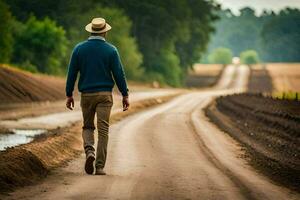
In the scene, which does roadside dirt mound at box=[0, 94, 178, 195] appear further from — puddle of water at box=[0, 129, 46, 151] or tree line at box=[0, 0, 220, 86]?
tree line at box=[0, 0, 220, 86]

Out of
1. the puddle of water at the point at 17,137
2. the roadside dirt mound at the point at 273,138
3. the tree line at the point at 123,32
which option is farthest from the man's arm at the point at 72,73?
the tree line at the point at 123,32

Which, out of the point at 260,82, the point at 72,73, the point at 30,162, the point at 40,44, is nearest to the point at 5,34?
the point at 40,44

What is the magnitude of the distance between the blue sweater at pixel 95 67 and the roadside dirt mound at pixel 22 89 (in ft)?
87.7

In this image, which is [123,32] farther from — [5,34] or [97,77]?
[97,77]

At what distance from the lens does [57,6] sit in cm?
7581

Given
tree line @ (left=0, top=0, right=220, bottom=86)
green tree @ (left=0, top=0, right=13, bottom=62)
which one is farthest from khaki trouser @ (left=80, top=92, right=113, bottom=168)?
tree line @ (left=0, top=0, right=220, bottom=86)

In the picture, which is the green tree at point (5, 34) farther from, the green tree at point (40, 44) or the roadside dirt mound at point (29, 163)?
the roadside dirt mound at point (29, 163)

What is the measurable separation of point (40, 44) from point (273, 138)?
47407 mm

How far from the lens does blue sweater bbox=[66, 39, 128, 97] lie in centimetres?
1059

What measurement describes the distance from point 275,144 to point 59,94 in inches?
1099

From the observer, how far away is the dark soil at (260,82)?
300 ft

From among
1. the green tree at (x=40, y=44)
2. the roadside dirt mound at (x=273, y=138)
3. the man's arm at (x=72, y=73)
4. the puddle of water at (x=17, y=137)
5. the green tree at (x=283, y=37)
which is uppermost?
the green tree at (x=283, y=37)

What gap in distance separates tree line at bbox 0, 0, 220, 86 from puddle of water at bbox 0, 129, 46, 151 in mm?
37387

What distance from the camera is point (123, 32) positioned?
8300 cm
